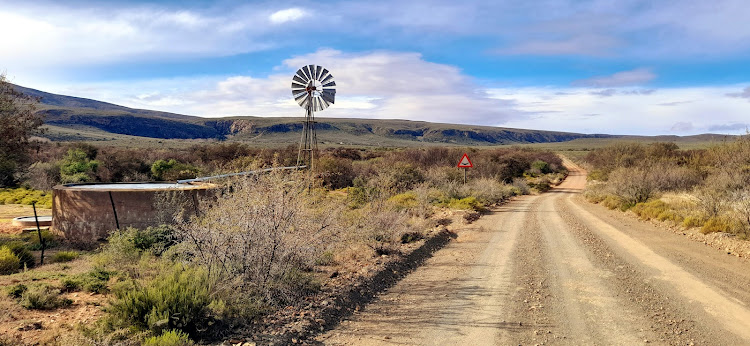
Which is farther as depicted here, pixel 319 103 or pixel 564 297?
pixel 319 103

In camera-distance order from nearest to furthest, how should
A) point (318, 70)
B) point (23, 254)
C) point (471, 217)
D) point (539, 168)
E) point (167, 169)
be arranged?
point (23, 254)
point (471, 217)
point (318, 70)
point (167, 169)
point (539, 168)

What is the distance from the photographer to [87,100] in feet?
528

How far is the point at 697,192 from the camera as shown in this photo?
16.2 metres

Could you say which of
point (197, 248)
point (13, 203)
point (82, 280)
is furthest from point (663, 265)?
point (13, 203)

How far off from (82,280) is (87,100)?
7176 inches

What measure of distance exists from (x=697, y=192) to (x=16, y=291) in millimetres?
19100

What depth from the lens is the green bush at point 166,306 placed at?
5219 mm

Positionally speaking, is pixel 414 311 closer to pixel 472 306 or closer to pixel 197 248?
pixel 472 306

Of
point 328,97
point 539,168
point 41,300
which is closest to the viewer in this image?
point 41,300

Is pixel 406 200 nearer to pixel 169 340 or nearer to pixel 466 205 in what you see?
pixel 466 205

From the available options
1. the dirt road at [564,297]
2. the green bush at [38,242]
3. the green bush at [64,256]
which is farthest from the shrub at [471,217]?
the green bush at [38,242]

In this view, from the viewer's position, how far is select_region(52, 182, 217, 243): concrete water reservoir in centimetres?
1134

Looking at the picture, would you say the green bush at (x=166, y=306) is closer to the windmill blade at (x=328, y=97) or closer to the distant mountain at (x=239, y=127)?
the windmill blade at (x=328, y=97)

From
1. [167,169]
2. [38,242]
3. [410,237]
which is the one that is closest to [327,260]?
[410,237]
